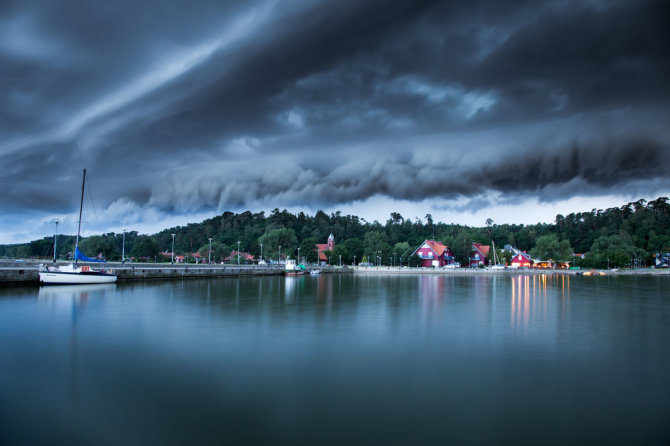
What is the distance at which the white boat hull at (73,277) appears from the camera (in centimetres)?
3472

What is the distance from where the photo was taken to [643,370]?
1117 centimetres

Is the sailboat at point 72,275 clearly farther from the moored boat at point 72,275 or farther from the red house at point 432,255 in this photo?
the red house at point 432,255

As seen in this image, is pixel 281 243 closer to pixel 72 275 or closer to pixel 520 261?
pixel 520 261

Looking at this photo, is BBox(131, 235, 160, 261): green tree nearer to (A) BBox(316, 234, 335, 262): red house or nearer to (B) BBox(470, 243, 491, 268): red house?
(A) BBox(316, 234, 335, 262): red house

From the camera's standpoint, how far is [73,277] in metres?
36.7

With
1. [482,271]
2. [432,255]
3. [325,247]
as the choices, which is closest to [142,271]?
[482,271]

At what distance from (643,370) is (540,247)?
104 m

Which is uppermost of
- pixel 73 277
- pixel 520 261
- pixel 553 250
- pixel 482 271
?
pixel 553 250

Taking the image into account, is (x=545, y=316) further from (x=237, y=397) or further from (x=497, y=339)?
(x=237, y=397)

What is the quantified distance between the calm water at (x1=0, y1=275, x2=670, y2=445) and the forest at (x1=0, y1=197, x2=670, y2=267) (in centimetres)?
8018

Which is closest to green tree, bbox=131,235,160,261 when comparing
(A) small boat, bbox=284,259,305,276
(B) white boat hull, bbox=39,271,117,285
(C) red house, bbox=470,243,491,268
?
(A) small boat, bbox=284,259,305,276

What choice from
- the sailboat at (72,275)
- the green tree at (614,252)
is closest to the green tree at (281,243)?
the sailboat at (72,275)

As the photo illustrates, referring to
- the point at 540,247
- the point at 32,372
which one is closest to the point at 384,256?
the point at 540,247

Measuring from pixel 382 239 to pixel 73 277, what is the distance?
92268 millimetres
